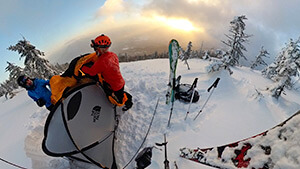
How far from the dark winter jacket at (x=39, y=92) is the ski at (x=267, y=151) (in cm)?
585

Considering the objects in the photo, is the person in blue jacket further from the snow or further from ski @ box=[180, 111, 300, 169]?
ski @ box=[180, 111, 300, 169]

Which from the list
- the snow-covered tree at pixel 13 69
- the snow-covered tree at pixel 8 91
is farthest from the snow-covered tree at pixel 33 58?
the snow-covered tree at pixel 8 91

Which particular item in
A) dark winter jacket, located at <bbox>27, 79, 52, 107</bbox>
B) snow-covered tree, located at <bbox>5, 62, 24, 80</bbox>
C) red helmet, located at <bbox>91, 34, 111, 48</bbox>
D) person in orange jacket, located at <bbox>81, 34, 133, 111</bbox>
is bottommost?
snow-covered tree, located at <bbox>5, 62, 24, 80</bbox>

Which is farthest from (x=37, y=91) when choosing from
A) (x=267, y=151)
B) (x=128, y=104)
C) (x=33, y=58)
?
(x=33, y=58)

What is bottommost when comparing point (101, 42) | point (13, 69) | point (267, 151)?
point (13, 69)

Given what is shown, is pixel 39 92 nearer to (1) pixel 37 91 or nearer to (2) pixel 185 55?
→ (1) pixel 37 91

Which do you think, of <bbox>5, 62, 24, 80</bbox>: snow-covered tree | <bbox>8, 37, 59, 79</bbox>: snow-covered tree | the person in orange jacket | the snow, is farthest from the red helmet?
<bbox>5, 62, 24, 80</bbox>: snow-covered tree

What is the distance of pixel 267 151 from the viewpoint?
2.06m

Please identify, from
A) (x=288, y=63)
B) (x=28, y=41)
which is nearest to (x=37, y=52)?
(x=28, y=41)

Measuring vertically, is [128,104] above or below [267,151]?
below

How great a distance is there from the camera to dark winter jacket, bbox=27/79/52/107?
17.4 ft

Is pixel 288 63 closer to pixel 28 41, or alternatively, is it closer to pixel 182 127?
pixel 182 127

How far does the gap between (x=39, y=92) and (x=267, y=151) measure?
6.68 m

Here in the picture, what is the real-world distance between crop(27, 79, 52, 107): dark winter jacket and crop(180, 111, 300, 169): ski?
5.85 metres
